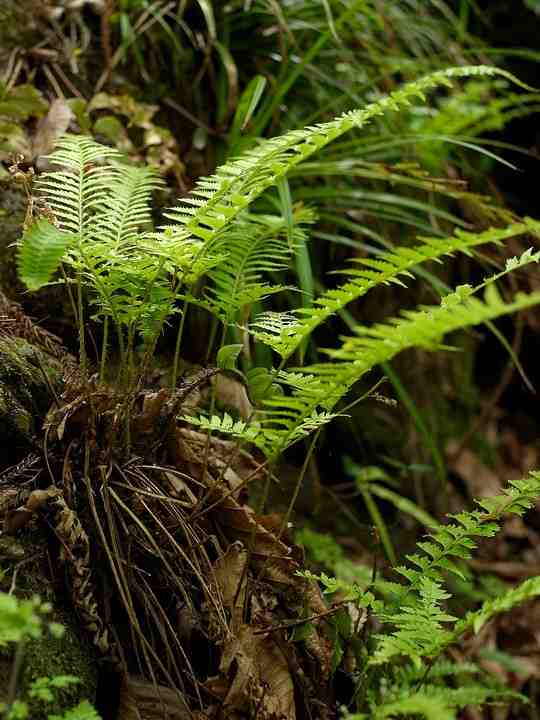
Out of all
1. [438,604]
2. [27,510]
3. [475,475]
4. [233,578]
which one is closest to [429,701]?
[438,604]

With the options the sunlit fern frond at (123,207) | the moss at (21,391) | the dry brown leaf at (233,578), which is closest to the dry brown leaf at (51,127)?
the sunlit fern frond at (123,207)

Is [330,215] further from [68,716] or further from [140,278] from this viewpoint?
[68,716]

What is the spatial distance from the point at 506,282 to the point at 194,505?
1606 mm

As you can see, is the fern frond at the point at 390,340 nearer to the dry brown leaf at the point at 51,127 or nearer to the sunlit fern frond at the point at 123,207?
the sunlit fern frond at the point at 123,207

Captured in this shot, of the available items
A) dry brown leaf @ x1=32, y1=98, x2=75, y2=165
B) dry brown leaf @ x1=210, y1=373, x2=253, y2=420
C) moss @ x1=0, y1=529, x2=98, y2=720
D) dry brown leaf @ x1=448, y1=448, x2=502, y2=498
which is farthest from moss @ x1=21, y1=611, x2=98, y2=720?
dry brown leaf @ x1=448, y1=448, x2=502, y2=498

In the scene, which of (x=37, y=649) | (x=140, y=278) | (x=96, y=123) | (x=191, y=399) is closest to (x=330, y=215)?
(x=96, y=123)

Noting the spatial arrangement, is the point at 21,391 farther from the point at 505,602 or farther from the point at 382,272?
the point at 505,602

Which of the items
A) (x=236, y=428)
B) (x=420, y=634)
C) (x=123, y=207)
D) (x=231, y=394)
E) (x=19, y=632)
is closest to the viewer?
(x=19, y=632)

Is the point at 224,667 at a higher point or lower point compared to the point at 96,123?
lower

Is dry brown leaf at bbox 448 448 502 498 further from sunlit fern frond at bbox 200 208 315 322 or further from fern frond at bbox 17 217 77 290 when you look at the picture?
fern frond at bbox 17 217 77 290

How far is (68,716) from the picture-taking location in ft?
2.90

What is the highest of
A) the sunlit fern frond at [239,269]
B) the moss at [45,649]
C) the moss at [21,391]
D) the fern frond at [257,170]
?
the fern frond at [257,170]

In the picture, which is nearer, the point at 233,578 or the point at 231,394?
the point at 233,578

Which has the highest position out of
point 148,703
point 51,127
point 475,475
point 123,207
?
point 123,207
